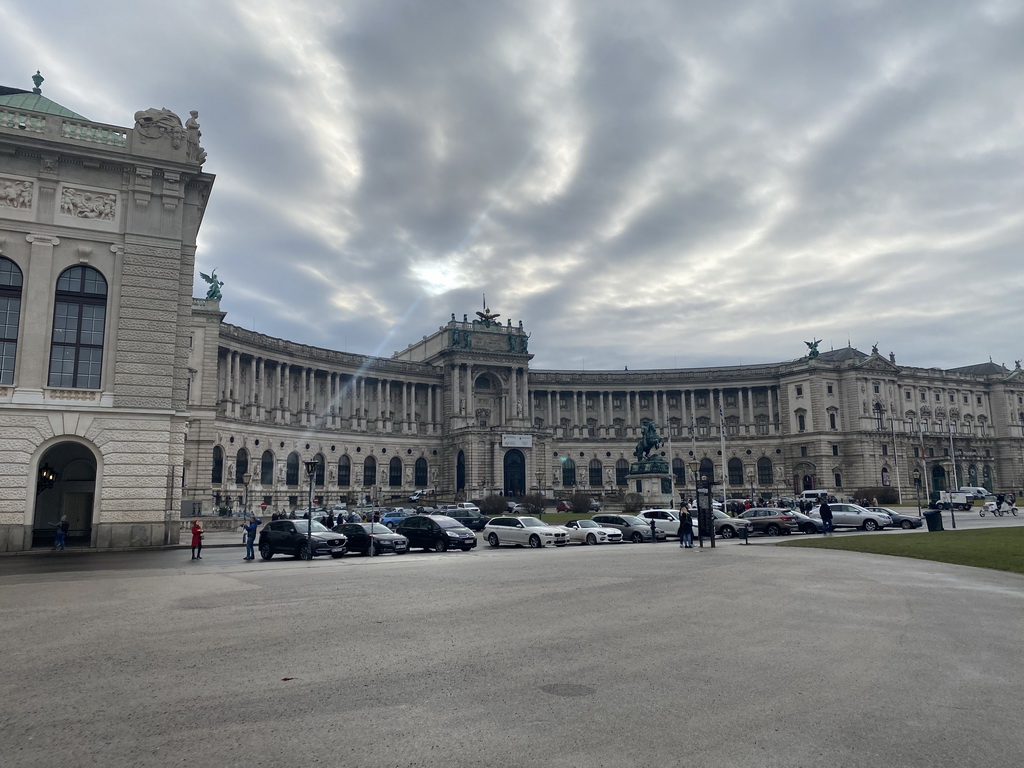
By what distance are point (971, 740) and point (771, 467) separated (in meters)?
119

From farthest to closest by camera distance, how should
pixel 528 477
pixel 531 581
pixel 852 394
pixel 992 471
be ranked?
pixel 992 471 < pixel 852 394 < pixel 528 477 < pixel 531 581

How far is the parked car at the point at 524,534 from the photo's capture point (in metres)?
37.5

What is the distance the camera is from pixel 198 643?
12.0 meters

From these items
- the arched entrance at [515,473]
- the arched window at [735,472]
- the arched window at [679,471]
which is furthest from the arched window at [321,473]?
the arched window at [735,472]

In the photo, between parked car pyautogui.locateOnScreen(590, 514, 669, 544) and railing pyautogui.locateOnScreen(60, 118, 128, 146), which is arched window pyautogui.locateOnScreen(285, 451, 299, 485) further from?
railing pyautogui.locateOnScreen(60, 118, 128, 146)

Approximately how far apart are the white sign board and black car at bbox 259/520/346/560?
7332 cm

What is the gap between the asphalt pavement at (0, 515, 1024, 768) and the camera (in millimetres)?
7227

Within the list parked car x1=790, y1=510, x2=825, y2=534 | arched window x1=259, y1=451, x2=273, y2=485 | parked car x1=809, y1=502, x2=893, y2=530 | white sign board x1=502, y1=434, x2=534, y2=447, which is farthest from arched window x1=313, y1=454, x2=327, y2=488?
parked car x1=809, y1=502, x2=893, y2=530

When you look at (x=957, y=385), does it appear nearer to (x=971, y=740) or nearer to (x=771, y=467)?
(x=771, y=467)

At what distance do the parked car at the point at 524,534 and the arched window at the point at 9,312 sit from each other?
23570 millimetres

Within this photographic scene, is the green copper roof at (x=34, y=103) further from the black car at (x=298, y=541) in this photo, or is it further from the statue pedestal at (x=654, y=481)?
the statue pedestal at (x=654, y=481)

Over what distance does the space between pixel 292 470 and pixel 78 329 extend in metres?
60.3

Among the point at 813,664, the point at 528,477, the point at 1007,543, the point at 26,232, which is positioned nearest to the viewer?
the point at 813,664

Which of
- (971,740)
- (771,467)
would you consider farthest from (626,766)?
(771,467)
